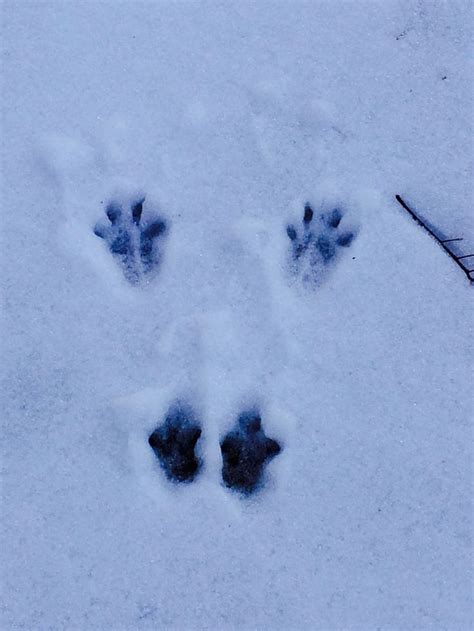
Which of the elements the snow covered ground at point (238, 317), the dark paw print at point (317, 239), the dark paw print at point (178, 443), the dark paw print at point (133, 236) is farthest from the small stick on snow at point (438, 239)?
the dark paw print at point (178, 443)

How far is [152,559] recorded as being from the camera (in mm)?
1325

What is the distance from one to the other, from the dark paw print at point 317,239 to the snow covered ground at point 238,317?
0.07 ft

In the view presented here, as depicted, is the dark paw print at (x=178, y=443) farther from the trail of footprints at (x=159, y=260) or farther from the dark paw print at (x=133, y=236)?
the dark paw print at (x=133, y=236)

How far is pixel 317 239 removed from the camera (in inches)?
57.7

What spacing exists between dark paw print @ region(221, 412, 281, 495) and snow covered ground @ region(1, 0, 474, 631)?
0.02 m

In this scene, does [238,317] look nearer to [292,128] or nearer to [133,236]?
[133,236]

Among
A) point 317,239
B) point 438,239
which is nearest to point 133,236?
point 317,239

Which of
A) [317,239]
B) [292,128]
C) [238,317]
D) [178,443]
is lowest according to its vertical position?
[178,443]

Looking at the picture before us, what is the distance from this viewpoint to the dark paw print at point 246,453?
1.36 m

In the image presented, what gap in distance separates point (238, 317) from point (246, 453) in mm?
281

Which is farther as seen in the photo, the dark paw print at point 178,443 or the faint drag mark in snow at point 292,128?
the faint drag mark in snow at point 292,128

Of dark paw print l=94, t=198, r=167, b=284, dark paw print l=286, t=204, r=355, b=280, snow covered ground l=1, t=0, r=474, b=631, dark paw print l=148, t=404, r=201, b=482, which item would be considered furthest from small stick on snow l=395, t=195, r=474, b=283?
dark paw print l=148, t=404, r=201, b=482

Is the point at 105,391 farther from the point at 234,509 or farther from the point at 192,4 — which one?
the point at 192,4

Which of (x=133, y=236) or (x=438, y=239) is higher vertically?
(x=438, y=239)
